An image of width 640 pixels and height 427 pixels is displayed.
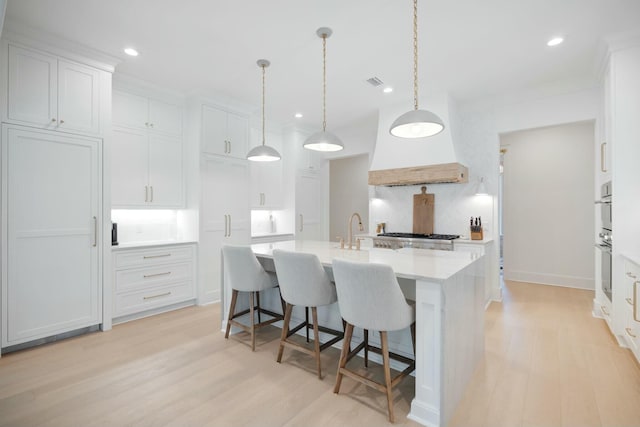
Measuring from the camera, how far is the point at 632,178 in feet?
9.06

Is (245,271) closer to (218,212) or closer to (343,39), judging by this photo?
(218,212)

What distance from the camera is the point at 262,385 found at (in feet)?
7.06

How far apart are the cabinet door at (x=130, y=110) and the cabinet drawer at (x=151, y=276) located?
1667 mm

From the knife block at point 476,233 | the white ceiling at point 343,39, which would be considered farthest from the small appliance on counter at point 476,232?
the white ceiling at point 343,39

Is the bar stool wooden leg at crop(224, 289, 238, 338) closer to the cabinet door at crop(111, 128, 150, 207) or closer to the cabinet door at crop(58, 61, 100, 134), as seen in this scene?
the cabinet door at crop(111, 128, 150, 207)

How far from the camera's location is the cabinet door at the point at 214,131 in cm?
405

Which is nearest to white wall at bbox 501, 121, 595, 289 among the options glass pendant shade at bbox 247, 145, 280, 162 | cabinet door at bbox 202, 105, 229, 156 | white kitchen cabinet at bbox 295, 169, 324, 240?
white kitchen cabinet at bbox 295, 169, 324, 240

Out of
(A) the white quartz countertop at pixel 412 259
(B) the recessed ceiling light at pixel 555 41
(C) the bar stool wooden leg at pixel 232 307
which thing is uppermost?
(B) the recessed ceiling light at pixel 555 41

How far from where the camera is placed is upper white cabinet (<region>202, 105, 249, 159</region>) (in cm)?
407

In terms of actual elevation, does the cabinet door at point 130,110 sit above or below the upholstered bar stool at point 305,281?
above

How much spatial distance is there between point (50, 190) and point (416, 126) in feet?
10.5

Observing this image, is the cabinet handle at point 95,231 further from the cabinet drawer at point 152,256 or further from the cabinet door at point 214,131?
the cabinet door at point 214,131

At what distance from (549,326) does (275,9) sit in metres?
3.96

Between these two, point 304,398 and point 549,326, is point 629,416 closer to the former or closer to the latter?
point 549,326
